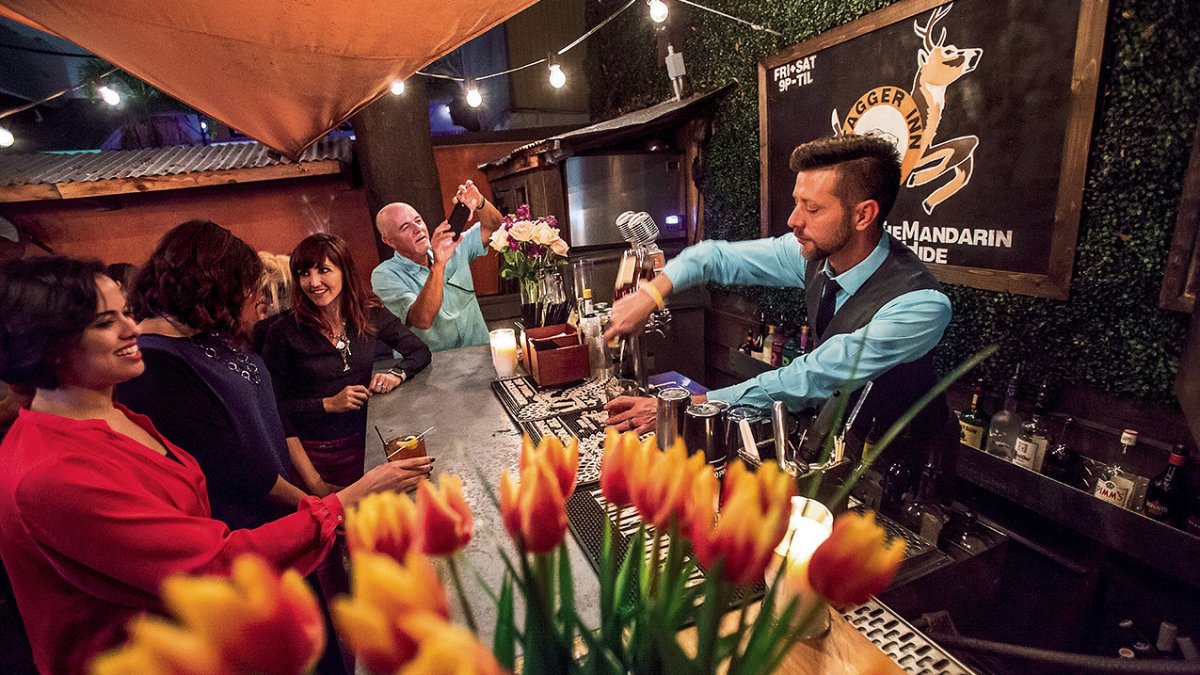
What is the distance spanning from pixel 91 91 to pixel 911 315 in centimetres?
989

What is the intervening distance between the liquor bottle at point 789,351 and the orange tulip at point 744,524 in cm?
371

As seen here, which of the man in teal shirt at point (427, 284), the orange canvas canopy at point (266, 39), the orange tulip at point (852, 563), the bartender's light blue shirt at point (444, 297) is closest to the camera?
the orange tulip at point (852, 563)

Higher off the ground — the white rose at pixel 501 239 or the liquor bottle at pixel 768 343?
the white rose at pixel 501 239

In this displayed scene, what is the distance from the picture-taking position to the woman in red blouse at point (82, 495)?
1.10m

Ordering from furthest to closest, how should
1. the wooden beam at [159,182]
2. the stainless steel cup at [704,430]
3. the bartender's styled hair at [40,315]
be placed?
1. the wooden beam at [159,182]
2. the stainless steel cup at [704,430]
3. the bartender's styled hair at [40,315]

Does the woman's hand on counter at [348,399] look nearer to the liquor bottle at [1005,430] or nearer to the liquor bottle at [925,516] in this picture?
the liquor bottle at [925,516]

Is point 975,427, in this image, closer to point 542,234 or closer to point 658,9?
point 542,234

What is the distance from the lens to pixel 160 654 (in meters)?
0.30

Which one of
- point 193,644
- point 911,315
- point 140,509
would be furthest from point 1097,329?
point 140,509

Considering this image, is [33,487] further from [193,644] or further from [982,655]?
[982,655]

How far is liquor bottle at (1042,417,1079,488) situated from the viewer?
8.37 feet

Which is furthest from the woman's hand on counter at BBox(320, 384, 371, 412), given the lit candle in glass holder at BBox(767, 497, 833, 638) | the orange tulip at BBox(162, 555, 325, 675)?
the orange tulip at BBox(162, 555, 325, 675)

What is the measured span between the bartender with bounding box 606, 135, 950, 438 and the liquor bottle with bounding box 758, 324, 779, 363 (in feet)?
6.19

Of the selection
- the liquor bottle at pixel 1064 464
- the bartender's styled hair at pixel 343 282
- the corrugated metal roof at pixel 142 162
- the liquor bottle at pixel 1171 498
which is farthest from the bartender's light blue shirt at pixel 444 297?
the corrugated metal roof at pixel 142 162
